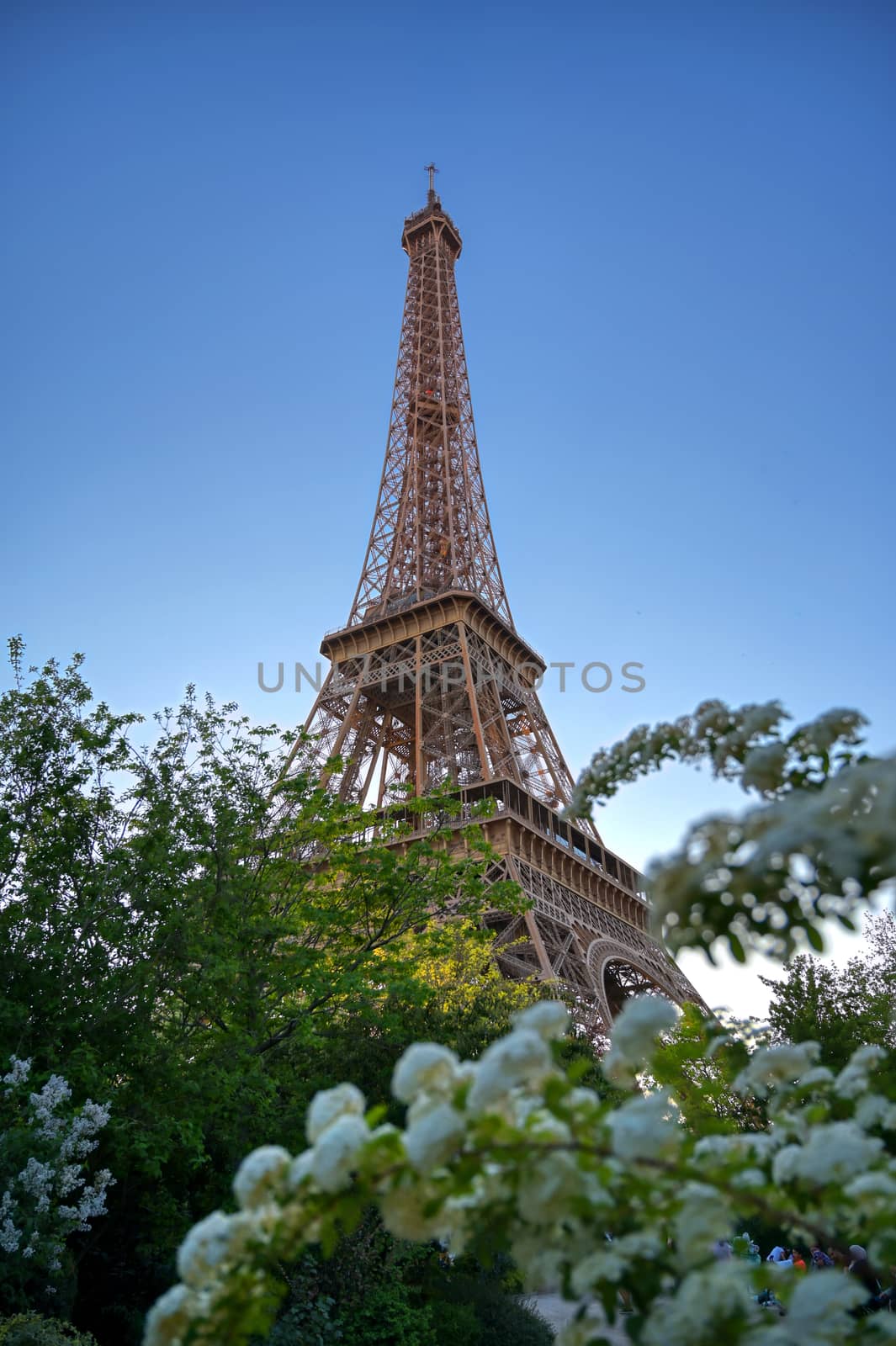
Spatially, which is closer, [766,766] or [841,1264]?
[766,766]

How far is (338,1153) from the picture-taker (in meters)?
2.62

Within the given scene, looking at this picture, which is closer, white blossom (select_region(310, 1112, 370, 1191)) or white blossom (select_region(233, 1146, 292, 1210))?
white blossom (select_region(310, 1112, 370, 1191))

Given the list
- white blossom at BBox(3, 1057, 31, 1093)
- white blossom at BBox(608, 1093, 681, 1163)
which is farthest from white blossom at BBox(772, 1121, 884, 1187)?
white blossom at BBox(3, 1057, 31, 1093)

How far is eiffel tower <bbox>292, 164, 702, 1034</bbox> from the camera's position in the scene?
103 feet

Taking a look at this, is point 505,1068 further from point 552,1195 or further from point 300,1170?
point 300,1170

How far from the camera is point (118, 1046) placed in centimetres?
1130

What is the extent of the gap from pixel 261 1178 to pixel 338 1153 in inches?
13.8

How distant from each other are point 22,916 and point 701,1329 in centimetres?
1048

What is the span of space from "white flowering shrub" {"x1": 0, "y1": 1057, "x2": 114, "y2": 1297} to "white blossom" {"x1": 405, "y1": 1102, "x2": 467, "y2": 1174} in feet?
24.7

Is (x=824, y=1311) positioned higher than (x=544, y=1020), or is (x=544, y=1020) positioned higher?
(x=544, y=1020)

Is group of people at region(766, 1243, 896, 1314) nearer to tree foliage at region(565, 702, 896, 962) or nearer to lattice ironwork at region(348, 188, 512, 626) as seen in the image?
tree foliage at region(565, 702, 896, 962)

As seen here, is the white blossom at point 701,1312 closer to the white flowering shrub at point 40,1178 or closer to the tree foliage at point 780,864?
the tree foliage at point 780,864

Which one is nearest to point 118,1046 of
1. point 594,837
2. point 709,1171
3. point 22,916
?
point 22,916

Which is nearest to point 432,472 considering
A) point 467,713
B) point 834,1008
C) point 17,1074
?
point 467,713
